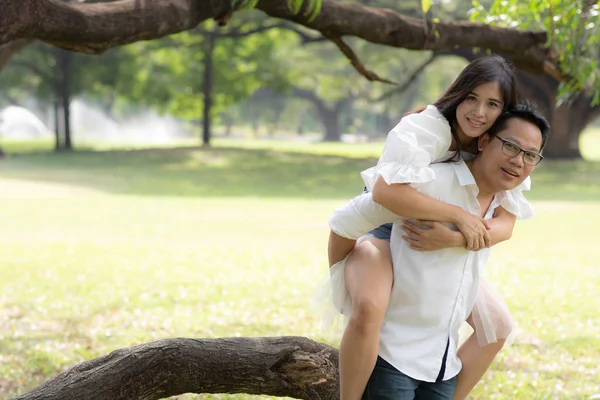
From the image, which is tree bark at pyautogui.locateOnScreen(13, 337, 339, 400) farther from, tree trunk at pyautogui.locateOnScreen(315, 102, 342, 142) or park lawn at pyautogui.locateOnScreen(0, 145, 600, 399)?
tree trunk at pyautogui.locateOnScreen(315, 102, 342, 142)

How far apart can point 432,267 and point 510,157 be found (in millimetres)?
465

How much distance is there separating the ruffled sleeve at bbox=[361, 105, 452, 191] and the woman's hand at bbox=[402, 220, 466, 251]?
6.9 inches

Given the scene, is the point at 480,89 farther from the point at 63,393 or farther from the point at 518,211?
the point at 63,393


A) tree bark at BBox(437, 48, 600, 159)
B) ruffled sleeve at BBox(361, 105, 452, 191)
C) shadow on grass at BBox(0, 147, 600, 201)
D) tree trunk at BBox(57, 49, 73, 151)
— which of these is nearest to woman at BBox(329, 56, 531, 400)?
ruffled sleeve at BBox(361, 105, 452, 191)

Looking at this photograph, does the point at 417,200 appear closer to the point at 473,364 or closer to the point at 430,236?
the point at 430,236

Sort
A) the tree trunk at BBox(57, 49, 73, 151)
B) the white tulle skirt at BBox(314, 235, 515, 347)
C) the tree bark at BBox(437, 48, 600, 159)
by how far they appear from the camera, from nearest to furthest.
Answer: the white tulle skirt at BBox(314, 235, 515, 347) → the tree bark at BBox(437, 48, 600, 159) → the tree trunk at BBox(57, 49, 73, 151)

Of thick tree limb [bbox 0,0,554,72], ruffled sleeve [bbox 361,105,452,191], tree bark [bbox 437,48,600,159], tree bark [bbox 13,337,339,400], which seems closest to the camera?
ruffled sleeve [bbox 361,105,452,191]

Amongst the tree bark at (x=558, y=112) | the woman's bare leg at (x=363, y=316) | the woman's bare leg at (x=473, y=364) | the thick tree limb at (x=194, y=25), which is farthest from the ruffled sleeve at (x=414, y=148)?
the tree bark at (x=558, y=112)

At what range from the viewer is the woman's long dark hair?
9.08ft

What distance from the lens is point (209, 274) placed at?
8.69m

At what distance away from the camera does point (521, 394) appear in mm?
5027

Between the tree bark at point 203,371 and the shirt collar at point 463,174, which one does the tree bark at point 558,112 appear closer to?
the tree bark at point 203,371

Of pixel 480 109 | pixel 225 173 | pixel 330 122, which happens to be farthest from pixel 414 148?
pixel 330 122

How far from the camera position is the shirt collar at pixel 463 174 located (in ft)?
9.09
